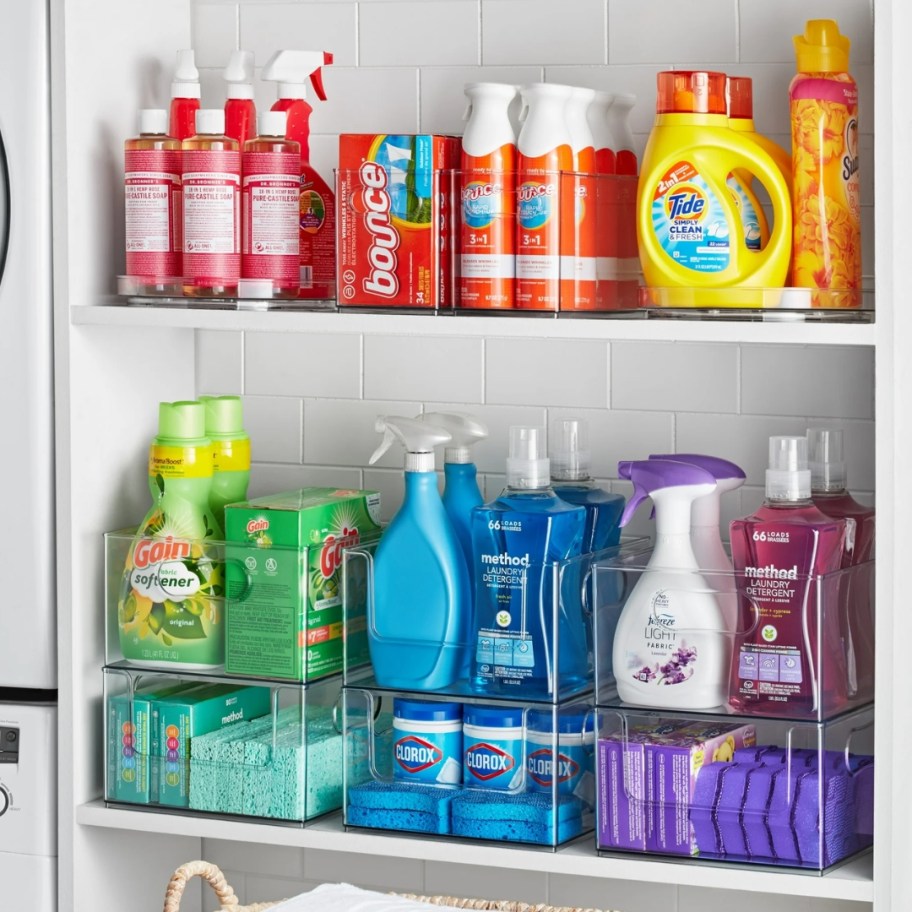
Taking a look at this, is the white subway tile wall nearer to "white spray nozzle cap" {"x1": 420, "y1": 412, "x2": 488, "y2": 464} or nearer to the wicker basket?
"white spray nozzle cap" {"x1": 420, "y1": 412, "x2": 488, "y2": 464}

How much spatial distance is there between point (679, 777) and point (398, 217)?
0.64 meters

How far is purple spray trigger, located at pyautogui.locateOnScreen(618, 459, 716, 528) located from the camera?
164cm

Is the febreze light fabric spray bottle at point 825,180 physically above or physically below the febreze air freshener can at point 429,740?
above

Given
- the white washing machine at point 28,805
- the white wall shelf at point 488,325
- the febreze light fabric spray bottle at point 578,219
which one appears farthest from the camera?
the white washing machine at point 28,805

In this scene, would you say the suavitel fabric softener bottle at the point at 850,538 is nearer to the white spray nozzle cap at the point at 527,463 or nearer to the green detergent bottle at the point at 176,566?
the white spray nozzle cap at the point at 527,463

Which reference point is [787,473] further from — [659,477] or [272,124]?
[272,124]

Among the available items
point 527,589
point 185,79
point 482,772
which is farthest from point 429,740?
point 185,79

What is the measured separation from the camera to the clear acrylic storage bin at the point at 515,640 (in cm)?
166

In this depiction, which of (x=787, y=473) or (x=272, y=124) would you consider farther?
(x=272, y=124)

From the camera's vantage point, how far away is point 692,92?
1598 mm

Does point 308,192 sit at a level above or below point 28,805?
above

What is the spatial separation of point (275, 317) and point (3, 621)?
0.48 metres

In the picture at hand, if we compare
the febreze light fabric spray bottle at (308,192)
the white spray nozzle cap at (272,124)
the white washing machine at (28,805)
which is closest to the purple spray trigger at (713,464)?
the febreze light fabric spray bottle at (308,192)

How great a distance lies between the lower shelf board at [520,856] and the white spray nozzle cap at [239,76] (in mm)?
815
